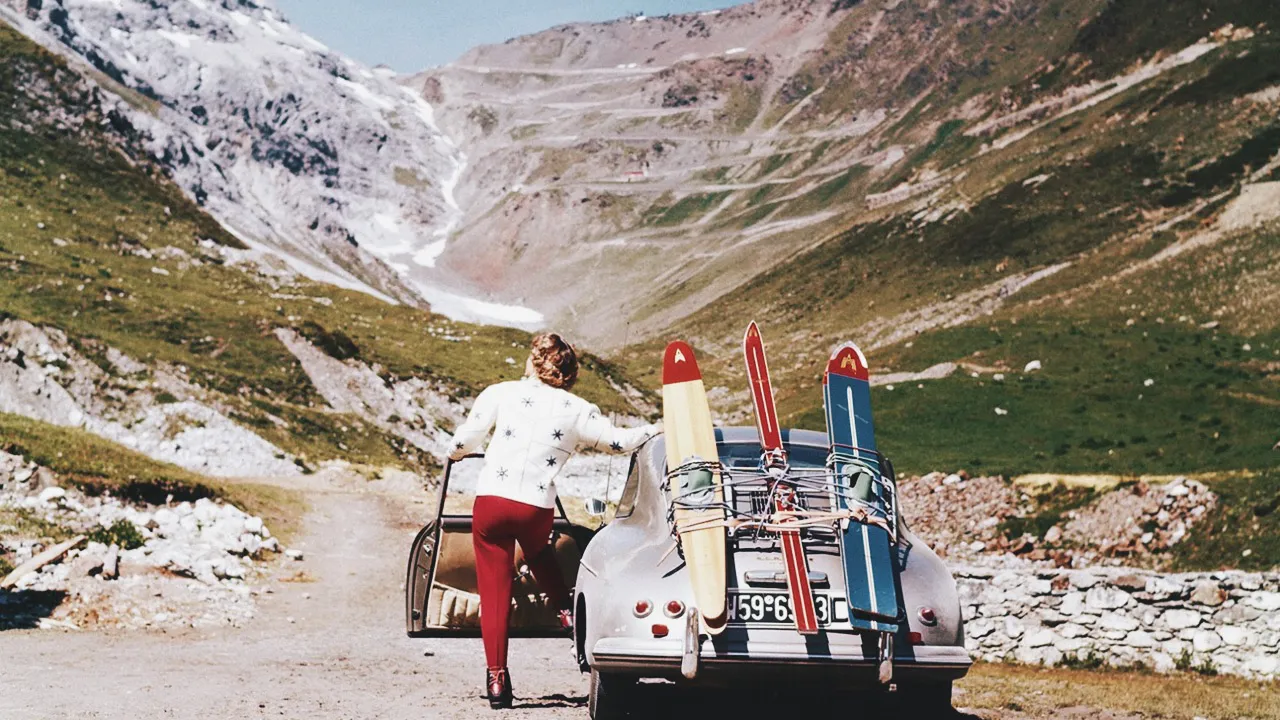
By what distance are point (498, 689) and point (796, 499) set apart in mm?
3176

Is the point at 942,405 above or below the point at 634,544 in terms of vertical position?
above

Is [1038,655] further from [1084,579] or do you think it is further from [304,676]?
[304,676]

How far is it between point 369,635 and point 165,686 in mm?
6291

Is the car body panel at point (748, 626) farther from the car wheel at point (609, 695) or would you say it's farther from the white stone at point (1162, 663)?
the white stone at point (1162, 663)

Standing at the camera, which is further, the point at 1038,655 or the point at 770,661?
the point at 1038,655

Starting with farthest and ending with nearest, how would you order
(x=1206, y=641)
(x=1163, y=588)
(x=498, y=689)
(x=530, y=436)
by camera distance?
(x=1163, y=588) < (x=1206, y=641) < (x=498, y=689) < (x=530, y=436)

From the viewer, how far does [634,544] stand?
952 centimetres

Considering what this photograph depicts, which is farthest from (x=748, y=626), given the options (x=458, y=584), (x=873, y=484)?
(x=458, y=584)

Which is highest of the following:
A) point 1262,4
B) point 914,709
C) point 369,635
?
point 1262,4

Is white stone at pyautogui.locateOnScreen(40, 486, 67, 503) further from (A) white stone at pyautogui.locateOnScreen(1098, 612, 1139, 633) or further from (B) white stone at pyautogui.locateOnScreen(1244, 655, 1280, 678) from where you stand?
(B) white stone at pyautogui.locateOnScreen(1244, 655, 1280, 678)

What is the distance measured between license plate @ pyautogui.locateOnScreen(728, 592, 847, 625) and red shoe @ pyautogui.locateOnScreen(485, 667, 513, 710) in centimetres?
255

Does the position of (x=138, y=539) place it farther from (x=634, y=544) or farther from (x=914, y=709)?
(x=914, y=709)

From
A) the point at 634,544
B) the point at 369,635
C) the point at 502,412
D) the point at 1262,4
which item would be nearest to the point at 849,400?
the point at 634,544

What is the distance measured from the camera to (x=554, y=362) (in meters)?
10.0
